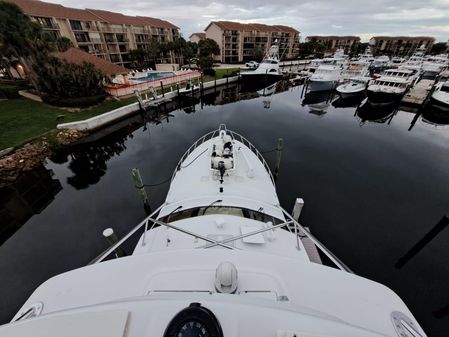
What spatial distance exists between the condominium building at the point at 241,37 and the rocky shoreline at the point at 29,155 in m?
48.4

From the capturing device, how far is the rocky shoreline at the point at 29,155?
13442 millimetres

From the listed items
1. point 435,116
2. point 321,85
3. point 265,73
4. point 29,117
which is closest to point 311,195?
point 435,116

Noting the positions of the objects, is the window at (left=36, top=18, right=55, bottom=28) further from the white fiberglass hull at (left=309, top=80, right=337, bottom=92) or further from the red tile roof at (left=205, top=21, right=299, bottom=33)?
the white fiberglass hull at (left=309, top=80, right=337, bottom=92)

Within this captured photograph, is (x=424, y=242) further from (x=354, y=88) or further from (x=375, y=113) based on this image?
(x=354, y=88)

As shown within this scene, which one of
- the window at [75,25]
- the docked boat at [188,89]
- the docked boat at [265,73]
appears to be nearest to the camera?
the docked boat at [188,89]

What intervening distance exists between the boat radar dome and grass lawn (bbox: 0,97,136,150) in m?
20.8

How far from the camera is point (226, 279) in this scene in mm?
2254

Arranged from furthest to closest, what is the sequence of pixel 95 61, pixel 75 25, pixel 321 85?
pixel 75 25 → pixel 321 85 → pixel 95 61

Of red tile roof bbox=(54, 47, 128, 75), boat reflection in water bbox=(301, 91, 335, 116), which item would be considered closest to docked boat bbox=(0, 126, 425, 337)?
boat reflection in water bbox=(301, 91, 335, 116)

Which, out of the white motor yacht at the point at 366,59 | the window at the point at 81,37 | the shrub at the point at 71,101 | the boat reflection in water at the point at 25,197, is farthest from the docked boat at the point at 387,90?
the window at the point at 81,37

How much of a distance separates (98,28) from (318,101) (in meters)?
42.7

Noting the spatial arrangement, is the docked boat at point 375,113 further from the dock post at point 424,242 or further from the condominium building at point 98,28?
the condominium building at point 98,28

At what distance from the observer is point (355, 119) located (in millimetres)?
22922

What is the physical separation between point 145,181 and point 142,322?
40.7ft
